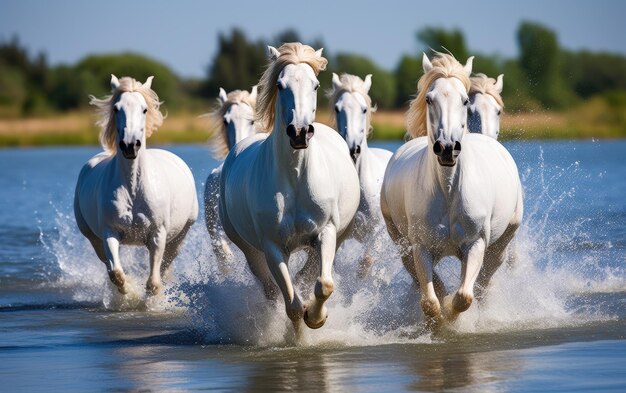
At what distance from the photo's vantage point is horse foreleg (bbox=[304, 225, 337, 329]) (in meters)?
8.77

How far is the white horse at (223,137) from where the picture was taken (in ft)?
43.4

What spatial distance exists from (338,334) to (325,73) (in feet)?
189

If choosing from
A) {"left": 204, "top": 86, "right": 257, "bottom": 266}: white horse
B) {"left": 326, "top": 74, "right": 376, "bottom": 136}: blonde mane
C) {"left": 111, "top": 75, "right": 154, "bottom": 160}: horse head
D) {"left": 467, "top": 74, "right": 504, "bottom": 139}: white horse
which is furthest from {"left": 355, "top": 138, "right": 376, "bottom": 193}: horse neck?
{"left": 111, "top": 75, "right": 154, "bottom": 160}: horse head

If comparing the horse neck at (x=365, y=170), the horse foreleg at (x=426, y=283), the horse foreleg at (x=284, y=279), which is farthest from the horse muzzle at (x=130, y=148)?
the horse foreleg at (x=426, y=283)

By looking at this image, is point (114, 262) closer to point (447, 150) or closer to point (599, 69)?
point (447, 150)

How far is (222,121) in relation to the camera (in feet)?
45.6

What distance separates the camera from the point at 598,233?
16.2 metres

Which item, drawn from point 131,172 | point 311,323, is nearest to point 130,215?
point 131,172

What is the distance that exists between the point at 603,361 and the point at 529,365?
1.52ft

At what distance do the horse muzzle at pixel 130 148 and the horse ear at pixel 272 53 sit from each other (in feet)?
7.83

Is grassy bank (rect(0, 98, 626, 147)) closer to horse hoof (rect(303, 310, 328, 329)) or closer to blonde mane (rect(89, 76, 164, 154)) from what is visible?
blonde mane (rect(89, 76, 164, 154))

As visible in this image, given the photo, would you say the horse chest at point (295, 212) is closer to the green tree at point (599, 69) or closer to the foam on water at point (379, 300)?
the foam on water at point (379, 300)

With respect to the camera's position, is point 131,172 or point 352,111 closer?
point 131,172

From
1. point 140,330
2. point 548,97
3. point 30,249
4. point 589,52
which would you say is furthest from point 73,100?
point 140,330
